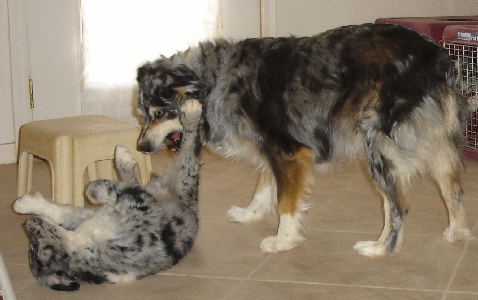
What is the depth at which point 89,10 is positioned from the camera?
5.01 meters

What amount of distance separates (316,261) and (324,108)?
677 mm

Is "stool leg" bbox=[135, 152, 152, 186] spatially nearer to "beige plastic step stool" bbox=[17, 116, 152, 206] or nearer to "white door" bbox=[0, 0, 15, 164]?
"beige plastic step stool" bbox=[17, 116, 152, 206]

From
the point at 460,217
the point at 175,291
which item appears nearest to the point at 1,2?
the point at 175,291

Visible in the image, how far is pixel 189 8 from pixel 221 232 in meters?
2.43

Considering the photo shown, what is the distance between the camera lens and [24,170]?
12.3 ft

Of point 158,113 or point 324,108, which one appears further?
point 158,113

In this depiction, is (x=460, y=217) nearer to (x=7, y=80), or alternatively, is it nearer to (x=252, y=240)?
(x=252, y=240)

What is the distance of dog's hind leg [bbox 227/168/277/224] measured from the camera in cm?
358

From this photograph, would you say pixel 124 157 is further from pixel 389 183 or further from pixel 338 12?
pixel 338 12

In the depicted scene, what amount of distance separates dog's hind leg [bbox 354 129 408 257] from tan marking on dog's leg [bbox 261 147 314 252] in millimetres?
294

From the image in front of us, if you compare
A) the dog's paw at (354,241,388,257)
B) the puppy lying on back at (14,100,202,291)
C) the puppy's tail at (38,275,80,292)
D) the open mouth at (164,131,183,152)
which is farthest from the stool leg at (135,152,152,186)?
the dog's paw at (354,241,388,257)

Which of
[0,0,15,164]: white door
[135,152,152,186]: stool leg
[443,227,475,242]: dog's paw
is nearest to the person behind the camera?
[443,227,475,242]: dog's paw

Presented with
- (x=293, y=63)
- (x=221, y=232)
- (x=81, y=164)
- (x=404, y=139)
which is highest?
(x=293, y=63)

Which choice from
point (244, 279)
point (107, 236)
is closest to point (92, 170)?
point (107, 236)
